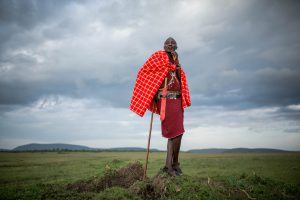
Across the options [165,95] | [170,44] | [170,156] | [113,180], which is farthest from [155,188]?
[170,44]

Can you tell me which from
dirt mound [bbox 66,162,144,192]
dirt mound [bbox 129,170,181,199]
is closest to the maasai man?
dirt mound [bbox 129,170,181,199]

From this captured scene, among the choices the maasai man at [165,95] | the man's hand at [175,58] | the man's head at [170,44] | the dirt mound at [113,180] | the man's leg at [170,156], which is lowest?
the dirt mound at [113,180]

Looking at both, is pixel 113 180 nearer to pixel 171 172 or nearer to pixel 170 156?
pixel 171 172

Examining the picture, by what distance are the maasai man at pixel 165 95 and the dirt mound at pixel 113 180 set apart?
4.58ft

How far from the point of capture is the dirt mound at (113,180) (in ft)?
29.1

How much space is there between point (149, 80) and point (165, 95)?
626mm

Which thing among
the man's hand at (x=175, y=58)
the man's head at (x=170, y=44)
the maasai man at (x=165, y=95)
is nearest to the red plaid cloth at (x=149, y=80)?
the maasai man at (x=165, y=95)

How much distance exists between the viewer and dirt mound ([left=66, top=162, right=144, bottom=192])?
886cm

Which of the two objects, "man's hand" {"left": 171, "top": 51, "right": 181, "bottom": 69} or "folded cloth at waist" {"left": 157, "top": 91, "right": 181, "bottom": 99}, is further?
"man's hand" {"left": 171, "top": 51, "right": 181, "bottom": 69}

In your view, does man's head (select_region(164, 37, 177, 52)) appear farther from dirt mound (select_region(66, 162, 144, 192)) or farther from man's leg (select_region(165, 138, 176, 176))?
dirt mound (select_region(66, 162, 144, 192))

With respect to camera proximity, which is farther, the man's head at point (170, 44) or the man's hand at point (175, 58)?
the man's hand at point (175, 58)

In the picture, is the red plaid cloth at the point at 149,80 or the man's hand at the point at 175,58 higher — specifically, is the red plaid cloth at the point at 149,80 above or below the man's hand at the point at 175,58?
below

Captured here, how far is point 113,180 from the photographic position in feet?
30.5

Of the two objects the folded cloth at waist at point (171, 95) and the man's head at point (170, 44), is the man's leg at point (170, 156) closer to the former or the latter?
the folded cloth at waist at point (171, 95)
